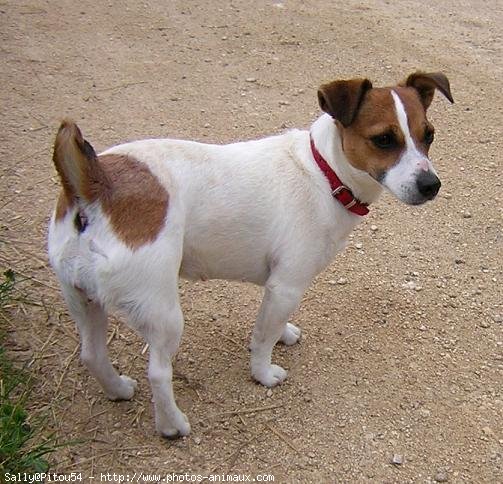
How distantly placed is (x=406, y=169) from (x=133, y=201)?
1146 mm

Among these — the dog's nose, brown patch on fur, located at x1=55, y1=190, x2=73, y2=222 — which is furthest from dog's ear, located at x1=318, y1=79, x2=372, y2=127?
brown patch on fur, located at x1=55, y1=190, x2=73, y2=222

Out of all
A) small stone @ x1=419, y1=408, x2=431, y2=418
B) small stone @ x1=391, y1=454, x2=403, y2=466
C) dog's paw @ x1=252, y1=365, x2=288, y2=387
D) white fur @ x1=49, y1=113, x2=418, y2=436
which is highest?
white fur @ x1=49, y1=113, x2=418, y2=436

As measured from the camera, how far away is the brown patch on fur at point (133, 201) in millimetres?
2695

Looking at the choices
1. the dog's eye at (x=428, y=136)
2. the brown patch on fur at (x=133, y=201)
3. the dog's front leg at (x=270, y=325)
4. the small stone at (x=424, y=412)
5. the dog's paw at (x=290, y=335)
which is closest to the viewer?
the brown patch on fur at (x=133, y=201)

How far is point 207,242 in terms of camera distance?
9.94 ft

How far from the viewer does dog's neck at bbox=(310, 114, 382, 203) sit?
314 centimetres

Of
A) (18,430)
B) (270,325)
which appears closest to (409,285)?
(270,325)

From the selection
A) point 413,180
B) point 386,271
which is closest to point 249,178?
point 413,180

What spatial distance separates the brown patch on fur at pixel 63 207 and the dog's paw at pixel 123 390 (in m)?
0.90

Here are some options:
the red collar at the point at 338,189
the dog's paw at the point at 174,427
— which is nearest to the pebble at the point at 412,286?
the red collar at the point at 338,189

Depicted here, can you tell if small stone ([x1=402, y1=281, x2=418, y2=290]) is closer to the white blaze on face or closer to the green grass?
the white blaze on face

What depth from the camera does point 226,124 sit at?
576 centimetres

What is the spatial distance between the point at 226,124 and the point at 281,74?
1076 mm

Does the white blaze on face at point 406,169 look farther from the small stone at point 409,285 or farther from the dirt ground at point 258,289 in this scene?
the small stone at point 409,285
